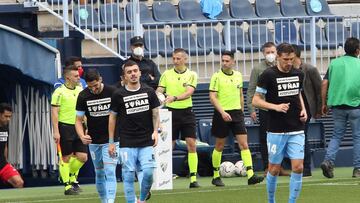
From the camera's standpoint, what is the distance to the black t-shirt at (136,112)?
1619 centimetres

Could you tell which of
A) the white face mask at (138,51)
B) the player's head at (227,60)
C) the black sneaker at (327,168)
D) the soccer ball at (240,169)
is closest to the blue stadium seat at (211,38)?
the soccer ball at (240,169)

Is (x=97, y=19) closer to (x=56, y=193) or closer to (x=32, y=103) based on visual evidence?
(x=32, y=103)

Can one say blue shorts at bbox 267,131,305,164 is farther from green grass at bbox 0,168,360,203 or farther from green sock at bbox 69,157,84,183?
green sock at bbox 69,157,84,183

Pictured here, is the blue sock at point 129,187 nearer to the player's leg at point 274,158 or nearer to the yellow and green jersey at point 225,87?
the player's leg at point 274,158

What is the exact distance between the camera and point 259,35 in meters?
26.0

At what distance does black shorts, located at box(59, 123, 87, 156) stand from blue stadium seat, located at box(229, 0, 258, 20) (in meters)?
7.68

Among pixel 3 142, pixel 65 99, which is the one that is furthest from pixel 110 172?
pixel 3 142

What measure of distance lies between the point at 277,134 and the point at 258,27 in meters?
10.4

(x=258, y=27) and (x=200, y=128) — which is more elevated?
(x=258, y=27)

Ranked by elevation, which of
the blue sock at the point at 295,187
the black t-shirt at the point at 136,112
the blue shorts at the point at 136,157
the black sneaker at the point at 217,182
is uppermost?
the black t-shirt at the point at 136,112

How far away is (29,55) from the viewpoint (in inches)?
882

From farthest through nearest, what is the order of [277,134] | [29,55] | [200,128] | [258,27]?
[258,27] < [200,128] < [29,55] < [277,134]

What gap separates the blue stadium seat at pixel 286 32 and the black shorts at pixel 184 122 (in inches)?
220

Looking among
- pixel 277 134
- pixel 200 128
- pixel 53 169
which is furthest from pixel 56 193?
pixel 277 134
